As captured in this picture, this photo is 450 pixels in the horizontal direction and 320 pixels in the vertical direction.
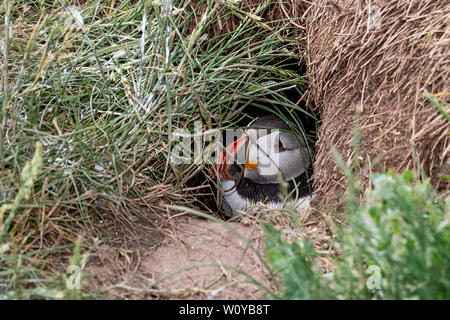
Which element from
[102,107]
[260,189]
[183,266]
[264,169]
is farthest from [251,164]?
[183,266]

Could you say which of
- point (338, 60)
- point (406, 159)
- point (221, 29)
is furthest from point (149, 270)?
point (221, 29)

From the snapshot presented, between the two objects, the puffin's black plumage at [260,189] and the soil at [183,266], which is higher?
the puffin's black plumage at [260,189]

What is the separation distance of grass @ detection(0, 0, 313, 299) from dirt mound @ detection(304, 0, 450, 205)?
32cm

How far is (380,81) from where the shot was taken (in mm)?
2076

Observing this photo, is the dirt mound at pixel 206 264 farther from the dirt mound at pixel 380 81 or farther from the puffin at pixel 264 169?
the puffin at pixel 264 169

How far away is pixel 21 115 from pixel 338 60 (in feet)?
4.41

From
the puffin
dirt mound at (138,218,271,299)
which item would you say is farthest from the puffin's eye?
dirt mound at (138,218,271,299)

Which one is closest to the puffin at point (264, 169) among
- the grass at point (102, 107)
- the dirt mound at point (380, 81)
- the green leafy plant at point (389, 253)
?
the grass at point (102, 107)

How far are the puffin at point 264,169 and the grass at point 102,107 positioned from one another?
197mm

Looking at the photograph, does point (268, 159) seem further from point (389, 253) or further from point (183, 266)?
point (389, 253)

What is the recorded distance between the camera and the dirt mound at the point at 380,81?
5.96 feet

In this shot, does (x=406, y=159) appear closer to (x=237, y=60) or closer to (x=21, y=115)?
(x=237, y=60)

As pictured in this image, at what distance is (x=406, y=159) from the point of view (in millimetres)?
1865

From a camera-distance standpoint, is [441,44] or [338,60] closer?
[441,44]
